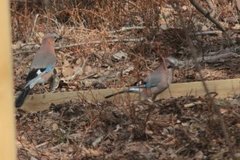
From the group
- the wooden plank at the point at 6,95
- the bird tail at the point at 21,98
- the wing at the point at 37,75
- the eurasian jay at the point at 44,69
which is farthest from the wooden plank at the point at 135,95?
the wooden plank at the point at 6,95

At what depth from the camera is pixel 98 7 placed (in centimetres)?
916

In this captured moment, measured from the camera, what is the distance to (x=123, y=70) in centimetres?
677

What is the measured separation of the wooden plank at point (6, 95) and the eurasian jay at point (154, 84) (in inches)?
154

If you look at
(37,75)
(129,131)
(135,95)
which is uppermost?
(37,75)

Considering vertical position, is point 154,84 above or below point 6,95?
below

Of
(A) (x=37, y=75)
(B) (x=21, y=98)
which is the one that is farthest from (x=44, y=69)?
(B) (x=21, y=98)

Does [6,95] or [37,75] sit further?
[37,75]

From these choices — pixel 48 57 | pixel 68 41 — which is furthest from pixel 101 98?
pixel 68 41

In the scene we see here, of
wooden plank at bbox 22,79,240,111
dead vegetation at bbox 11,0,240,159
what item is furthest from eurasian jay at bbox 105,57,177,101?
dead vegetation at bbox 11,0,240,159

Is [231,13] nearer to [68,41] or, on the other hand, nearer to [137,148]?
[68,41]

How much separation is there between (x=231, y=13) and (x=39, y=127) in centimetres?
426

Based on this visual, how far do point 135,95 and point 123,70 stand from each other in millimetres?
1196

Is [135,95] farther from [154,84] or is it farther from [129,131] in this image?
[129,131]

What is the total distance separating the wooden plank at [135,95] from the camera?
5465 millimetres
